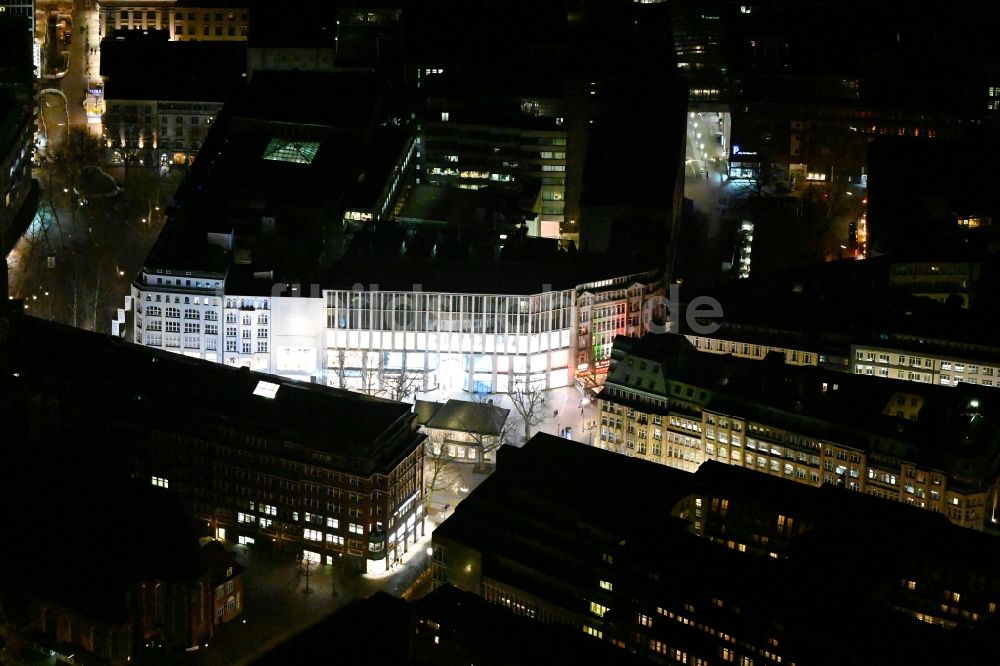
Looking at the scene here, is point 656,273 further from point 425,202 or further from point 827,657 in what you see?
point 827,657

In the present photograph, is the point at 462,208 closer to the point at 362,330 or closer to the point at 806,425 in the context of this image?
the point at 362,330

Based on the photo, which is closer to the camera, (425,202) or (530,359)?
(530,359)

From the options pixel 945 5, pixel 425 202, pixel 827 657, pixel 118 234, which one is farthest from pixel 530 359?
pixel 945 5

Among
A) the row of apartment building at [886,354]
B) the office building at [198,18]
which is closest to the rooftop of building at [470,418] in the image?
the row of apartment building at [886,354]

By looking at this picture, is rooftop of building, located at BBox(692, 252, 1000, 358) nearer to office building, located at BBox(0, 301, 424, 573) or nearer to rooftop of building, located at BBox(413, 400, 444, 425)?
rooftop of building, located at BBox(413, 400, 444, 425)

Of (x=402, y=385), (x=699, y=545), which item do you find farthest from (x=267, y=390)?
(x=699, y=545)

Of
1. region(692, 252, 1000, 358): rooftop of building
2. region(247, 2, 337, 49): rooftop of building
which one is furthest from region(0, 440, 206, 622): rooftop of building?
region(247, 2, 337, 49): rooftop of building
